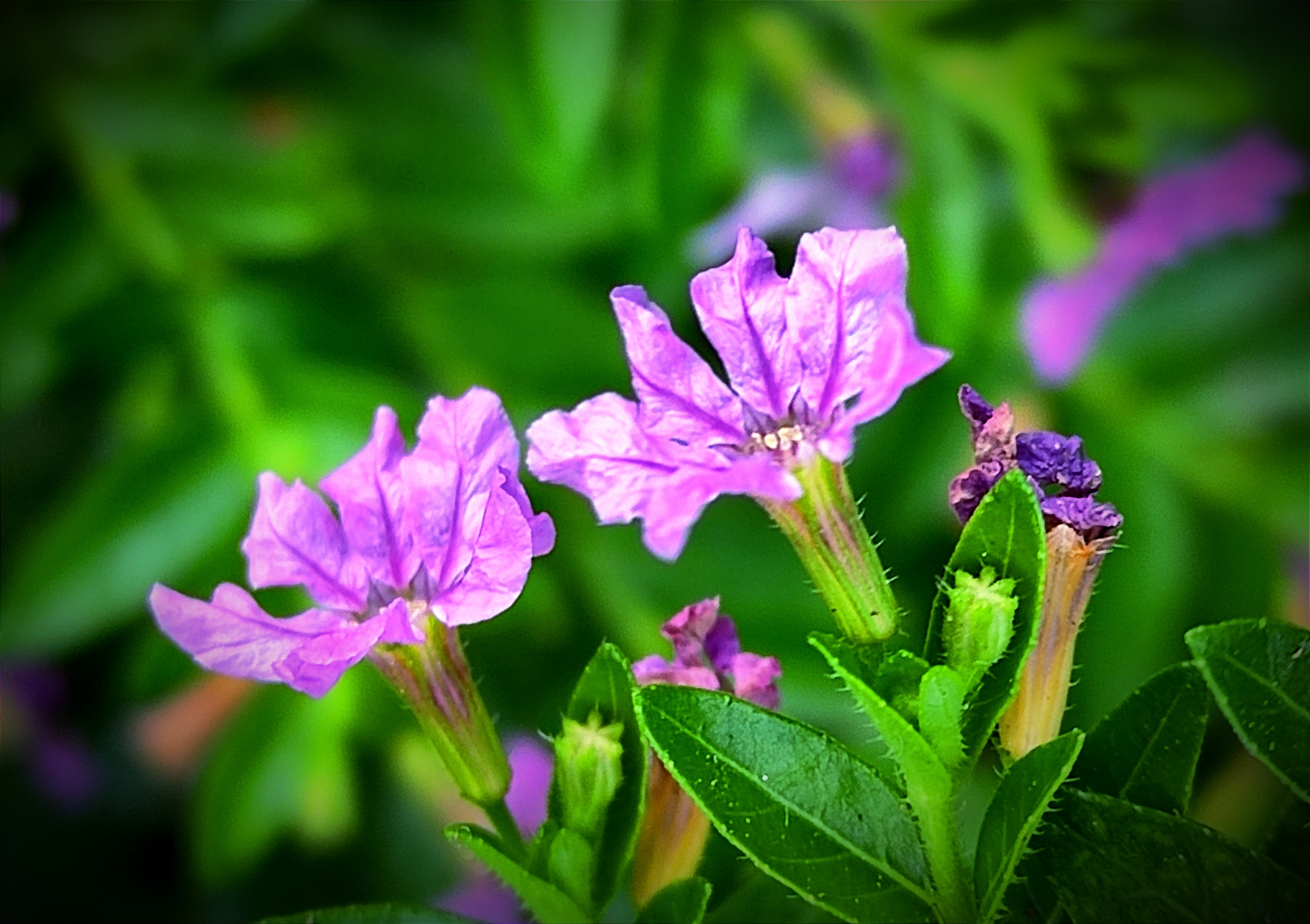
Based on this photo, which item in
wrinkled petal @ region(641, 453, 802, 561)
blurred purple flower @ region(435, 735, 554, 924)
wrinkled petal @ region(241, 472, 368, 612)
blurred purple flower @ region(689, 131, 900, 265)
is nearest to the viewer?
wrinkled petal @ region(641, 453, 802, 561)

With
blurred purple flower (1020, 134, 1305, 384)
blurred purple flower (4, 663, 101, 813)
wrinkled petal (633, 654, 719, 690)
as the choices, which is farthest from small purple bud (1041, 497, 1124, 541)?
blurred purple flower (4, 663, 101, 813)

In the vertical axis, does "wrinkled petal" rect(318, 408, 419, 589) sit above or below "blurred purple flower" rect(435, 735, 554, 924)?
above

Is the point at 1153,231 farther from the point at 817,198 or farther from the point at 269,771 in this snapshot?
the point at 269,771

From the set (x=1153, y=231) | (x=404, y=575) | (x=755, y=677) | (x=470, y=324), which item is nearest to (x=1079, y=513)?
(x=755, y=677)

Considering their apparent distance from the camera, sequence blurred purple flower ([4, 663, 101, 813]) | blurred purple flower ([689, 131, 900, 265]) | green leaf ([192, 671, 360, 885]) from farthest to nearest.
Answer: blurred purple flower ([4, 663, 101, 813]) → blurred purple flower ([689, 131, 900, 265]) → green leaf ([192, 671, 360, 885])

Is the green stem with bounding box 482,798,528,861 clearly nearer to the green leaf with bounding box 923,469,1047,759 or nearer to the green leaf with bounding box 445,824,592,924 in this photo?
the green leaf with bounding box 445,824,592,924

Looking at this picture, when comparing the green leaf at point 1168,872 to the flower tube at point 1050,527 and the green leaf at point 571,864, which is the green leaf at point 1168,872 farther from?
the green leaf at point 571,864
